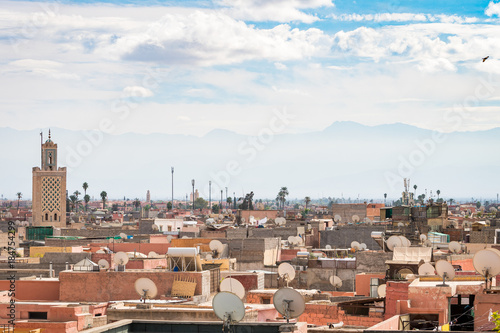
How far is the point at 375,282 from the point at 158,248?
15890mm

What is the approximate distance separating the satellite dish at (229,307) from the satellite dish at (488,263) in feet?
19.8

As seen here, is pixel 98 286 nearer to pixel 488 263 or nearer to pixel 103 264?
pixel 103 264

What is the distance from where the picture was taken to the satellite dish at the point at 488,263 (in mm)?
17297

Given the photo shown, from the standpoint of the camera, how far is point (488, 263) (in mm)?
17406

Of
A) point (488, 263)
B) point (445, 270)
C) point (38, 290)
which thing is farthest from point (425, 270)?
point (38, 290)

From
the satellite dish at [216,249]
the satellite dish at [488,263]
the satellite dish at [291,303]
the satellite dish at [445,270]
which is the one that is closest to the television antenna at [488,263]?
the satellite dish at [488,263]

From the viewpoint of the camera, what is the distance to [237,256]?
37469 mm

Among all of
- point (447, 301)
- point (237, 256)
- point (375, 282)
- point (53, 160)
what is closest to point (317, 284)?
point (237, 256)

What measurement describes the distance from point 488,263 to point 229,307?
20.5ft

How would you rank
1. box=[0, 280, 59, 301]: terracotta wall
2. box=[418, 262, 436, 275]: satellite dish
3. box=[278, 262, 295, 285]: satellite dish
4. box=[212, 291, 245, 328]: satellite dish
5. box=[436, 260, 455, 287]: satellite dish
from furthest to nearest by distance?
box=[278, 262, 295, 285]: satellite dish < box=[0, 280, 59, 301]: terracotta wall < box=[418, 262, 436, 275]: satellite dish < box=[436, 260, 455, 287]: satellite dish < box=[212, 291, 245, 328]: satellite dish

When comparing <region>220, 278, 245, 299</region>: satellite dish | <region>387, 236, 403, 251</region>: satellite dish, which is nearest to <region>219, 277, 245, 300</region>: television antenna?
<region>220, 278, 245, 299</region>: satellite dish

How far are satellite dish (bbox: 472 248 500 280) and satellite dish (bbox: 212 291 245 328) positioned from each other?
603 centimetres

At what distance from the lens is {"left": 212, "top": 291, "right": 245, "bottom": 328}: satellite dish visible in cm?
1321

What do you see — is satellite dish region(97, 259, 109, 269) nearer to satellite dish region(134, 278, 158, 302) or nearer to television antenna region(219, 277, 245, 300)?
satellite dish region(134, 278, 158, 302)
